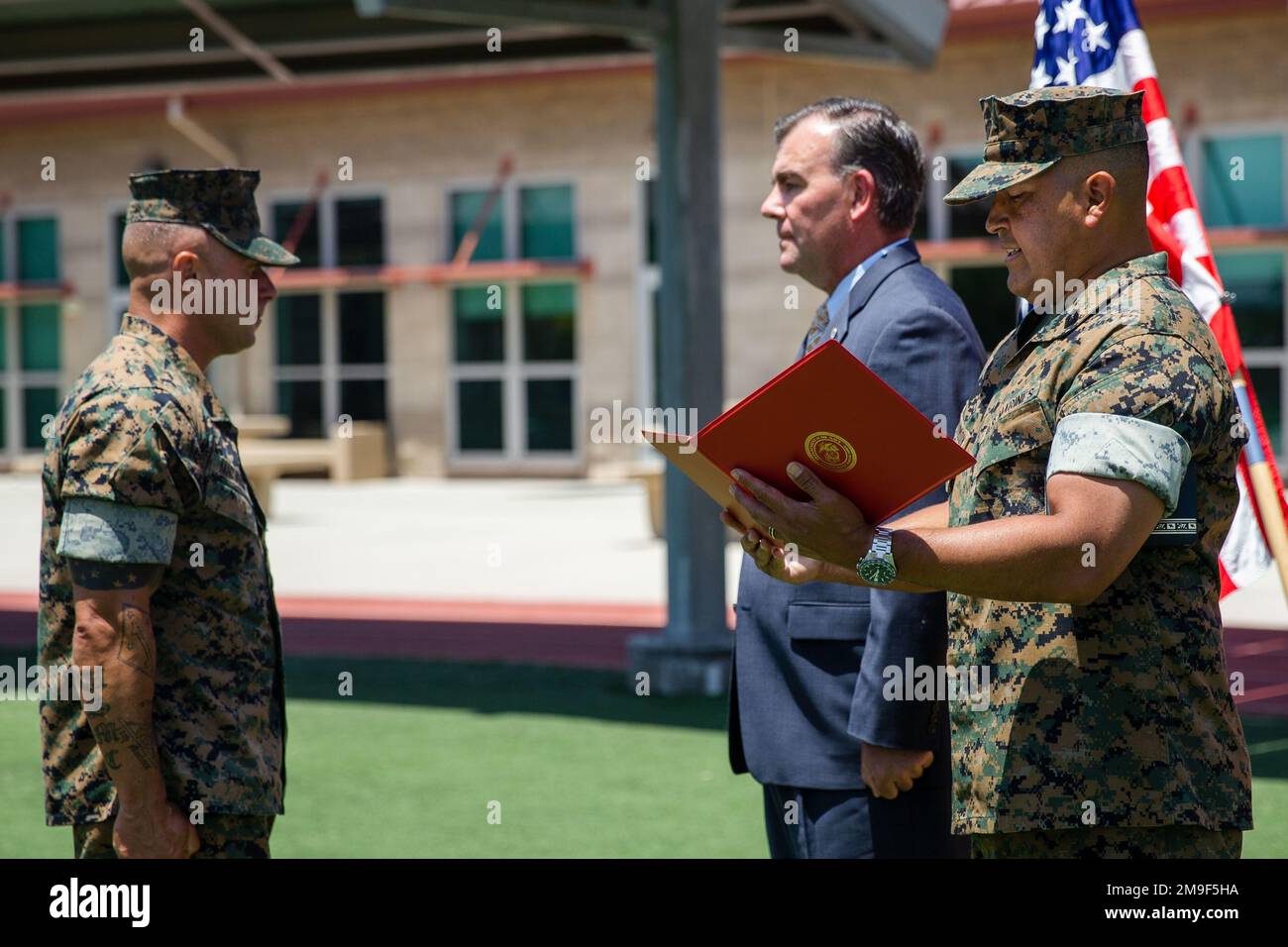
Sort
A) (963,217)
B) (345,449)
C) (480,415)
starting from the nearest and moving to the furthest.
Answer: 1. (963,217)
2. (345,449)
3. (480,415)

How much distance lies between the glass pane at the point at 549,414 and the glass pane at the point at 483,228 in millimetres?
1960

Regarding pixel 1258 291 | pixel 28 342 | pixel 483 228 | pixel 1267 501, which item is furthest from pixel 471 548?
pixel 28 342

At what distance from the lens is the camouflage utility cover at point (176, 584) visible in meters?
2.80

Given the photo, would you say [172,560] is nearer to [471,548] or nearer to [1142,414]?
[1142,414]

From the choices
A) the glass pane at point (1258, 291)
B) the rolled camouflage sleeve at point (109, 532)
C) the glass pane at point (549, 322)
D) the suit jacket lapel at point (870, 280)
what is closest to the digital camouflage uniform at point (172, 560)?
the rolled camouflage sleeve at point (109, 532)

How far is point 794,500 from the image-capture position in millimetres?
2488

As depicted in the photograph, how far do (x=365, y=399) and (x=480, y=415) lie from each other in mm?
1858

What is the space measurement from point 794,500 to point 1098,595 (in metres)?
0.48

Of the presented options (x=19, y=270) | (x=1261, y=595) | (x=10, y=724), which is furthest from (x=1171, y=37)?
(x=19, y=270)

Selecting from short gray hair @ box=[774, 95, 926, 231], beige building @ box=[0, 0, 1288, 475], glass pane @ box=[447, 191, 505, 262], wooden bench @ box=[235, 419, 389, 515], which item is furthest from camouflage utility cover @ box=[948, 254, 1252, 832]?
glass pane @ box=[447, 191, 505, 262]

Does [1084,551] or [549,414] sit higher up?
[549,414]

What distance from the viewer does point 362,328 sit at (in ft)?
77.6

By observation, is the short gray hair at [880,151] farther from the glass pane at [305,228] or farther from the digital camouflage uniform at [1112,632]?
the glass pane at [305,228]

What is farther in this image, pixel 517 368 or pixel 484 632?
pixel 517 368
